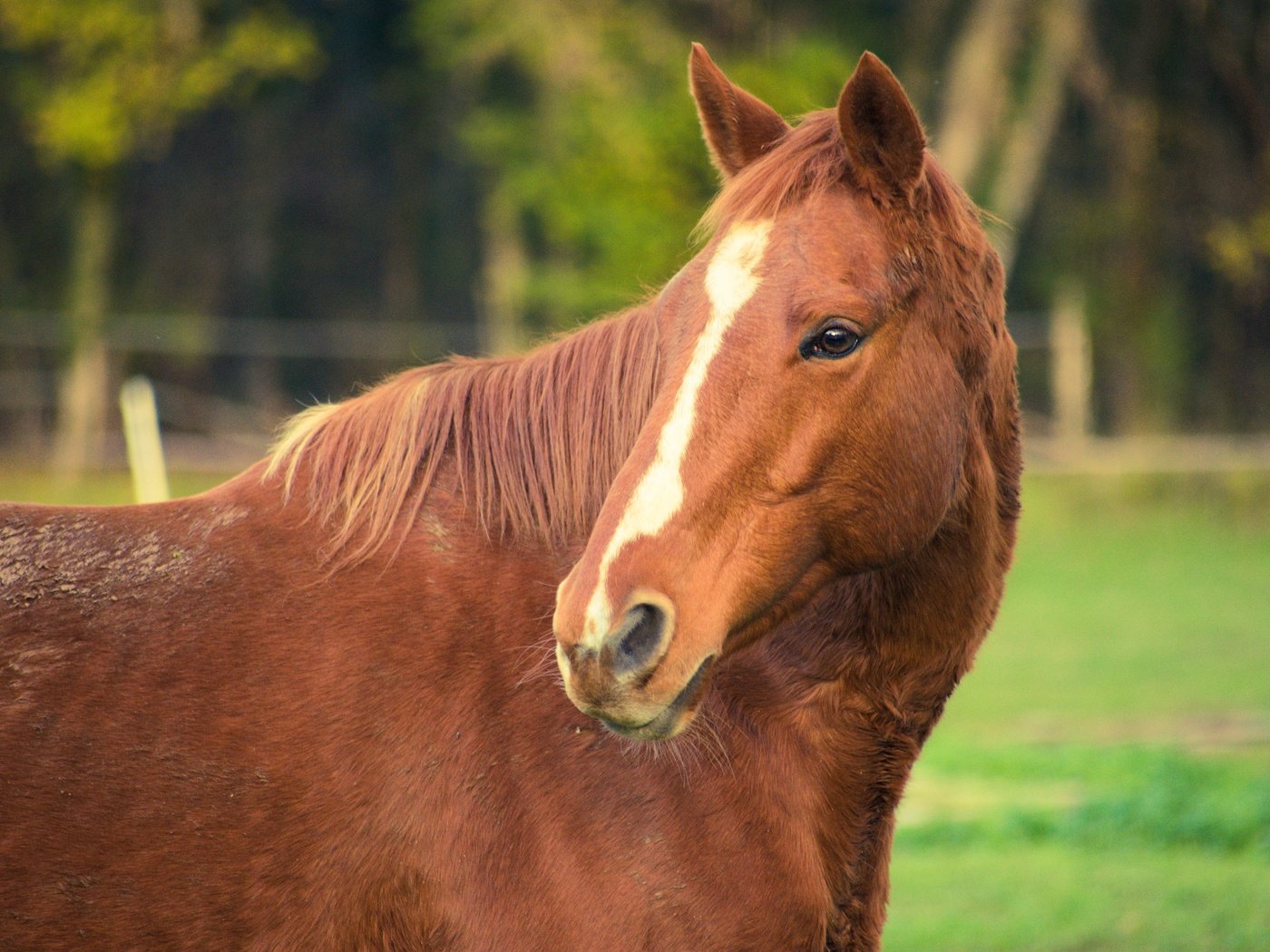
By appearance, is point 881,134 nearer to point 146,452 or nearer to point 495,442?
point 495,442

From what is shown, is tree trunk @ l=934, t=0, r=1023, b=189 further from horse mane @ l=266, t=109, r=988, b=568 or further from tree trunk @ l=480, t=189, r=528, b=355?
horse mane @ l=266, t=109, r=988, b=568

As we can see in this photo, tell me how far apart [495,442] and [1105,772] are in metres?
5.07

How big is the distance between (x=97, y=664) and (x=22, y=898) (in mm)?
342

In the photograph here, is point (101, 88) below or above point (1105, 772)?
above

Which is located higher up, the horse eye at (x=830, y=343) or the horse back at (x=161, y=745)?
the horse eye at (x=830, y=343)

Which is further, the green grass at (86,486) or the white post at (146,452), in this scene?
the green grass at (86,486)

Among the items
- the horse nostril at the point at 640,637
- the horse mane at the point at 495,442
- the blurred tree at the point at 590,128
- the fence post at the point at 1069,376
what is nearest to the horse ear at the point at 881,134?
the horse mane at the point at 495,442

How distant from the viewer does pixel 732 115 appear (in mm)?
2277

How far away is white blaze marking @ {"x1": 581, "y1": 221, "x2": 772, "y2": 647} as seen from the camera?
5.72 feet

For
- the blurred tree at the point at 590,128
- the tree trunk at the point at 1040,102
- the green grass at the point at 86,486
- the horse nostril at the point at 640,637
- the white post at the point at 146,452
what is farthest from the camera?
the tree trunk at the point at 1040,102

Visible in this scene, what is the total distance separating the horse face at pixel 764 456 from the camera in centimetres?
174

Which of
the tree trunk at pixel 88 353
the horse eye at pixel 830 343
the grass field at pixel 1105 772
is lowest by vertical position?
the grass field at pixel 1105 772

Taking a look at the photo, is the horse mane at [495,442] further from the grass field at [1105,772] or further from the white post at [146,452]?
the white post at [146,452]

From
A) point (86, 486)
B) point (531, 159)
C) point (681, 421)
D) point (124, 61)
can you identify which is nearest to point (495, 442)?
point (681, 421)
